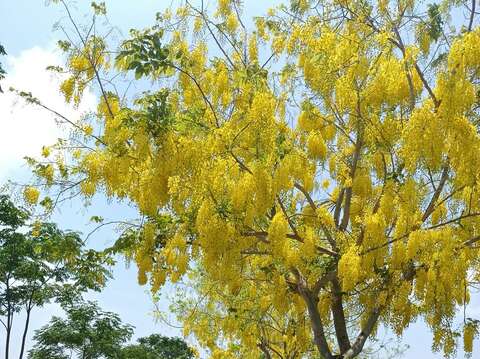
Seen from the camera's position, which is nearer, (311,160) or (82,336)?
(311,160)

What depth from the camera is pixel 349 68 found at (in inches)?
251

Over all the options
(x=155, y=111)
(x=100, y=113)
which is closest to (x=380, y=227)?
(x=155, y=111)

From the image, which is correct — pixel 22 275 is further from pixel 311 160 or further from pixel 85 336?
pixel 311 160

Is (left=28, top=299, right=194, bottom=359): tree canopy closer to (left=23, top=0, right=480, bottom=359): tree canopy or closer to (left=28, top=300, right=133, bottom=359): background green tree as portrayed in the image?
(left=28, top=300, right=133, bottom=359): background green tree

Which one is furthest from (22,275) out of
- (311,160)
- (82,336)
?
(311,160)

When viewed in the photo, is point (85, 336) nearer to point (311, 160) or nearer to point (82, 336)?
point (82, 336)

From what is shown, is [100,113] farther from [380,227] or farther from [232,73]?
[380,227]

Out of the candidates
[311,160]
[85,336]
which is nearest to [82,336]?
[85,336]

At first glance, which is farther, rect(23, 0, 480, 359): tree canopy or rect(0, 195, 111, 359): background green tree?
rect(0, 195, 111, 359): background green tree

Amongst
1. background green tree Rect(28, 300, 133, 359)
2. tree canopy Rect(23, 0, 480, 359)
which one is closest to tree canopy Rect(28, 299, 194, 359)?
background green tree Rect(28, 300, 133, 359)

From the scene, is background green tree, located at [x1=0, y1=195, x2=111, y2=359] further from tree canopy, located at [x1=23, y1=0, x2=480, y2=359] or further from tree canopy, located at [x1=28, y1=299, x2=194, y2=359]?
tree canopy, located at [x1=23, y1=0, x2=480, y2=359]

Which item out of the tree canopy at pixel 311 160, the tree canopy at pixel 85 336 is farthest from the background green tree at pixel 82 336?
the tree canopy at pixel 311 160

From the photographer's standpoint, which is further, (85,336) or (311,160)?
(85,336)

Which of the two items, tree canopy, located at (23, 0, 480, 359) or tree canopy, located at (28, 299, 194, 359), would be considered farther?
tree canopy, located at (28, 299, 194, 359)
